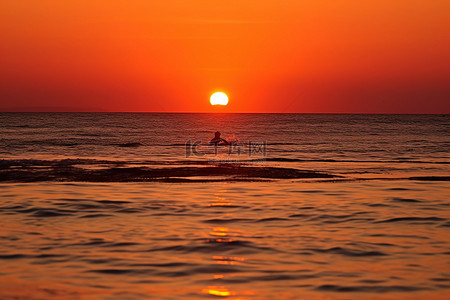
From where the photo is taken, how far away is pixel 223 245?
Result: 1108 centimetres

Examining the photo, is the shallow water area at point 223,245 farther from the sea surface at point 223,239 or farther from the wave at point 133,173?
the wave at point 133,173

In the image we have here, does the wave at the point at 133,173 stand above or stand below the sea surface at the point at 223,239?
below

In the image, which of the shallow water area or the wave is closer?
the shallow water area

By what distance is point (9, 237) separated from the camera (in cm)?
1163

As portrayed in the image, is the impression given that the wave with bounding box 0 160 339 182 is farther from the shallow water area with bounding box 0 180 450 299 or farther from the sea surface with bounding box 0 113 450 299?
the shallow water area with bounding box 0 180 450 299

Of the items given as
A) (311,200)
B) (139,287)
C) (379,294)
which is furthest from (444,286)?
(311,200)

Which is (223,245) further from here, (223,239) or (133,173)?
(133,173)

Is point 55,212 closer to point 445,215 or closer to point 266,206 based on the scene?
point 266,206

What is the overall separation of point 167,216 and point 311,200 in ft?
16.4

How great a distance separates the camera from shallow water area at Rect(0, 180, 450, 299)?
27.8 ft

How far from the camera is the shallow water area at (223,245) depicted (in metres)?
8.46

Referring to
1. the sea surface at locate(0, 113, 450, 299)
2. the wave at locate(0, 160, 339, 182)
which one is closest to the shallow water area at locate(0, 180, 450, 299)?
the sea surface at locate(0, 113, 450, 299)

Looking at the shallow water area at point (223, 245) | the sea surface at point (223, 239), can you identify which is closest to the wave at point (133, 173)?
the sea surface at point (223, 239)

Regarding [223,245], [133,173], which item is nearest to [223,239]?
[223,245]
